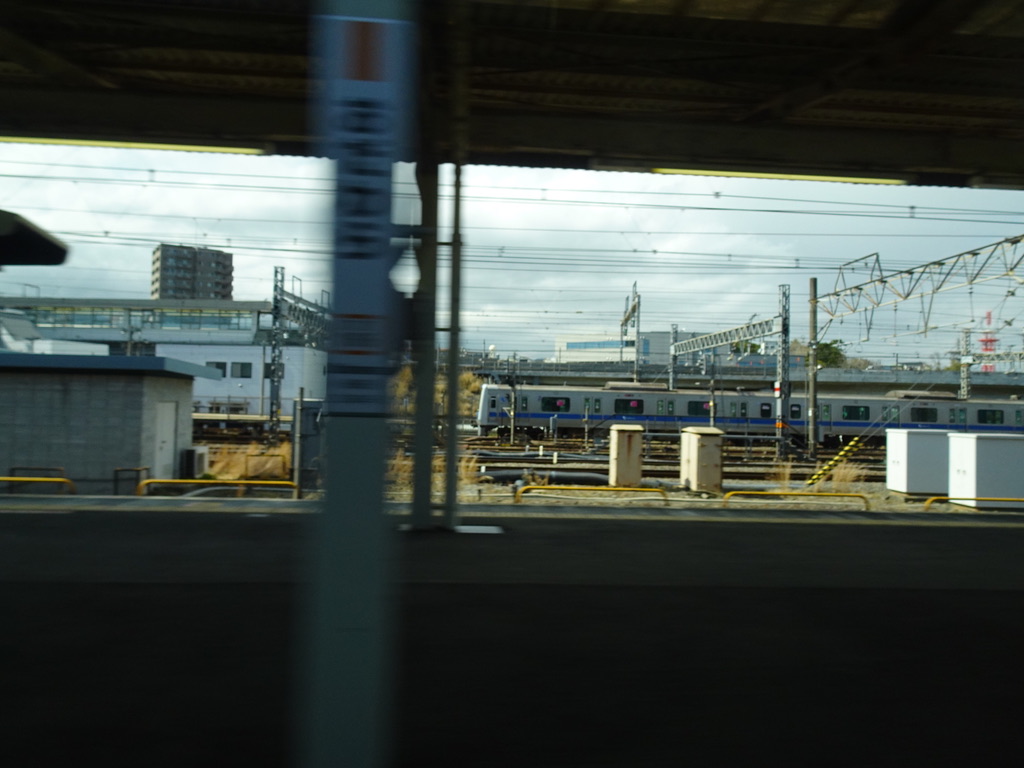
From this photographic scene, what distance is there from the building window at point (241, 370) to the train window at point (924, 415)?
113 ft

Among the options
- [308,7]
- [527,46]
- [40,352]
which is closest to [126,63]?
[308,7]

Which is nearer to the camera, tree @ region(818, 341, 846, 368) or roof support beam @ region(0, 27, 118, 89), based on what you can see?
roof support beam @ region(0, 27, 118, 89)

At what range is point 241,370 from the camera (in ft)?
141

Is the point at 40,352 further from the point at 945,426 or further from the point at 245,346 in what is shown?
the point at 945,426

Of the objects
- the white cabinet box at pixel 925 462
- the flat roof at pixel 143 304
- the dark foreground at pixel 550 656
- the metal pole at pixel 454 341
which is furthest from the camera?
the flat roof at pixel 143 304

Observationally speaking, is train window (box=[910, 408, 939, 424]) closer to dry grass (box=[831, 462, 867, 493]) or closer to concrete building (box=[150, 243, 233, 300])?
dry grass (box=[831, 462, 867, 493])

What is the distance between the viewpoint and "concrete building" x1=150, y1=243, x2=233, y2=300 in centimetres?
14268

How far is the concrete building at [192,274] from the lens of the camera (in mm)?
142675

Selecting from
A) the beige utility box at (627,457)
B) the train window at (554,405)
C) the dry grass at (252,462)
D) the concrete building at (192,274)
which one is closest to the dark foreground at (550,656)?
the beige utility box at (627,457)

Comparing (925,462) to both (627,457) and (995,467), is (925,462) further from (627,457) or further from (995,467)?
(627,457)

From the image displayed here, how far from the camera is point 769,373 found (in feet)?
181

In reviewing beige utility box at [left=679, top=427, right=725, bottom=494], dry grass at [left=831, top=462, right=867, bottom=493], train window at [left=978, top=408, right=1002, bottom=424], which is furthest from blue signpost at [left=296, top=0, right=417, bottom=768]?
train window at [left=978, top=408, right=1002, bottom=424]

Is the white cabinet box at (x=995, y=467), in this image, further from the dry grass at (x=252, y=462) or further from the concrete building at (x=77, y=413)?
the concrete building at (x=77, y=413)

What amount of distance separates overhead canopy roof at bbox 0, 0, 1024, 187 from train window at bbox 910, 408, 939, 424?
32.5 m
